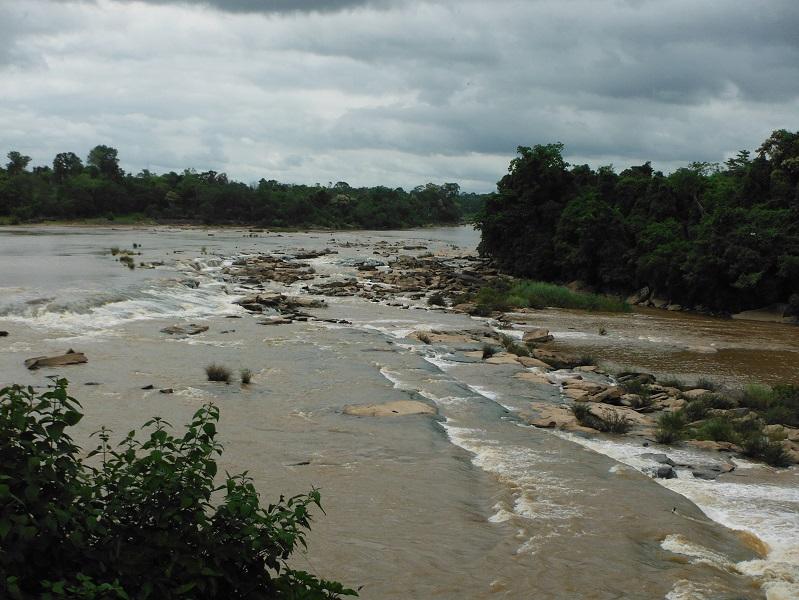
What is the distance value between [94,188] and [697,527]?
106009mm

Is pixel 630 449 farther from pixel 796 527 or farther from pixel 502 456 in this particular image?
pixel 796 527

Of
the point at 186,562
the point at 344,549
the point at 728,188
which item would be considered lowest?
the point at 344,549

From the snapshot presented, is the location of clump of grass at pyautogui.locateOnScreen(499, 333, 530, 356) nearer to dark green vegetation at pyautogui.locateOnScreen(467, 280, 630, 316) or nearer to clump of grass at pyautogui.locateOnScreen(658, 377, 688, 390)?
clump of grass at pyautogui.locateOnScreen(658, 377, 688, 390)

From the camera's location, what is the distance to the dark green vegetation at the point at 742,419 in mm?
12633

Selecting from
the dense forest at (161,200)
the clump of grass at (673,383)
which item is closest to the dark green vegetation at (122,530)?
the clump of grass at (673,383)

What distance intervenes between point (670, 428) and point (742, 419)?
231 centimetres

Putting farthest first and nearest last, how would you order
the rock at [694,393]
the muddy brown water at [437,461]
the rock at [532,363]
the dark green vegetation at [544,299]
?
the dark green vegetation at [544,299] < the rock at [532,363] < the rock at [694,393] < the muddy brown water at [437,461]

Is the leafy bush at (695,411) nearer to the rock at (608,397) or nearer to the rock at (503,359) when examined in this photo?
the rock at (608,397)

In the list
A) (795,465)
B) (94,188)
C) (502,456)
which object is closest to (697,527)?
(502,456)

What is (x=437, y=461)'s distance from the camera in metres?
11.6

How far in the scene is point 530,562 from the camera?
26.4 feet

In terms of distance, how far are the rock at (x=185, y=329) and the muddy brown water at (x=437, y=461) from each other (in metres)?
0.43

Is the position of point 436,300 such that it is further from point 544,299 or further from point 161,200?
point 161,200

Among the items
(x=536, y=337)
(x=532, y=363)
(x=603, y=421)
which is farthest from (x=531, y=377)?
(x=536, y=337)
